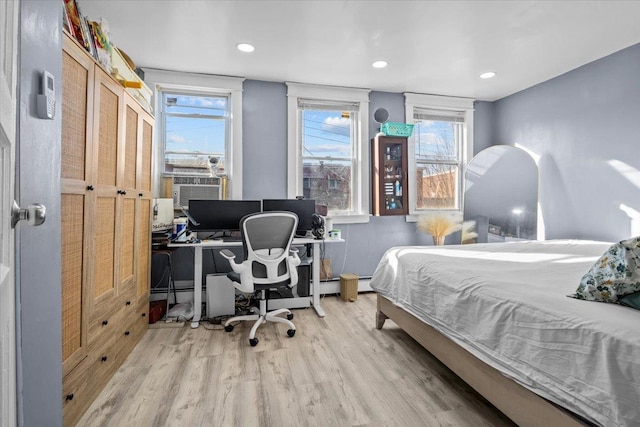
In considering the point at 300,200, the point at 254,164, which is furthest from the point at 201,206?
the point at 300,200

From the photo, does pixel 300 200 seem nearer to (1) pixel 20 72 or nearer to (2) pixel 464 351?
(2) pixel 464 351

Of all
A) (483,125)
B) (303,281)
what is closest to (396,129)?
(483,125)

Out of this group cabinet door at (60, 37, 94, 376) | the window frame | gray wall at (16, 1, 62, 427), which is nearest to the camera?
gray wall at (16, 1, 62, 427)

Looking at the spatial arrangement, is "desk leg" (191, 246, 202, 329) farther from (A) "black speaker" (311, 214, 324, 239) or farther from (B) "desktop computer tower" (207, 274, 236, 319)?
(A) "black speaker" (311, 214, 324, 239)

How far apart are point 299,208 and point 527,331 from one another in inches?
94.4

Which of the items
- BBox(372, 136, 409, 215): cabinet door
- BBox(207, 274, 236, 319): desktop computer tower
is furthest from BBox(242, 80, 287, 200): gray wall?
BBox(372, 136, 409, 215): cabinet door

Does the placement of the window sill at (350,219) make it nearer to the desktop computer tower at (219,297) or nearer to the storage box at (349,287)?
the storage box at (349,287)

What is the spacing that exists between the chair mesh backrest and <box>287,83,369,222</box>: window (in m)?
1.21

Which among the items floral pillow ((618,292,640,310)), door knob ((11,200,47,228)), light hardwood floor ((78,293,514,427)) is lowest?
light hardwood floor ((78,293,514,427))

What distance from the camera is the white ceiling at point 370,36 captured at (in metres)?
2.28

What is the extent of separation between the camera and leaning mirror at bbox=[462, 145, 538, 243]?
3.69 m

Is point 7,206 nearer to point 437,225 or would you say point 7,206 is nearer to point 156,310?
point 156,310

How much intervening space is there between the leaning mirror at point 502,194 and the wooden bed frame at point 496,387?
2273 mm

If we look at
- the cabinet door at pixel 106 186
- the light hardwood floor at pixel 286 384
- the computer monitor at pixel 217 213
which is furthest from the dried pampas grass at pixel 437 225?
the cabinet door at pixel 106 186
